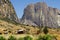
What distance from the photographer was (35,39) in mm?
28531

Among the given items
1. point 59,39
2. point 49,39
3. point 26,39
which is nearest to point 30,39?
point 26,39

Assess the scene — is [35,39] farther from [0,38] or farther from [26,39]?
[0,38]

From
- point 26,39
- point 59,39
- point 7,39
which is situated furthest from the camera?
point 59,39

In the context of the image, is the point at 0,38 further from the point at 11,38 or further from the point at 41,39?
the point at 41,39

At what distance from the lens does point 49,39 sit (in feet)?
89.9

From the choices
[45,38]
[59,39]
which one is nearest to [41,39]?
[45,38]

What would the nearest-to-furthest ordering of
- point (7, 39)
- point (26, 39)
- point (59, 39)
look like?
1. point (26, 39)
2. point (7, 39)
3. point (59, 39)

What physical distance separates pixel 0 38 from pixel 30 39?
3922 mm

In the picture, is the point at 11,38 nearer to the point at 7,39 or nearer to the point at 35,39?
the point at 7,39

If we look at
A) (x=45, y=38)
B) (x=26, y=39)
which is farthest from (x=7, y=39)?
(x=45, y=38)

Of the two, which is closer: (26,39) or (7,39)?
(26,39)

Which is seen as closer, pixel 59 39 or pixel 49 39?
pixel 49 39

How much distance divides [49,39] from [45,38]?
54cm

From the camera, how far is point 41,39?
2783 centimetres
